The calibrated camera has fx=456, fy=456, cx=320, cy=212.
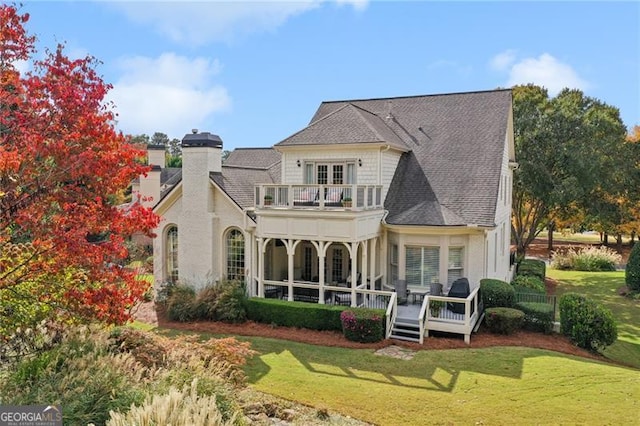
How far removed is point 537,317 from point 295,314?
8.59 m

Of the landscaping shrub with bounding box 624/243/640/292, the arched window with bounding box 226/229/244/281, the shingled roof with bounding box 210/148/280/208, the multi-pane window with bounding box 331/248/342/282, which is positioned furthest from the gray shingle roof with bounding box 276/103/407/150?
the landscaping shrub with bounding box 624/243/640/292

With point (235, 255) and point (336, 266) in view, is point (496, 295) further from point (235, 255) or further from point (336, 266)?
point (235, 255)

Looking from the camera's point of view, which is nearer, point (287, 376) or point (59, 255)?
point (59, 255)

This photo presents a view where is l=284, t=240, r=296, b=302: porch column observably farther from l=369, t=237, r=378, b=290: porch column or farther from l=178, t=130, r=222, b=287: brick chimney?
l=178, t=130, r=222, b=287: brick chimney

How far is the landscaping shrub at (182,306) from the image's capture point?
17359mm

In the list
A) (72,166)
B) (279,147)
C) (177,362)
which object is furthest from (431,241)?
(72,166)

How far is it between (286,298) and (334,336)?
3.94m

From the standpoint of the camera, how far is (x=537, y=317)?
16188 mm

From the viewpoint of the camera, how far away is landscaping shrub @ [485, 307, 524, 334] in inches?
609

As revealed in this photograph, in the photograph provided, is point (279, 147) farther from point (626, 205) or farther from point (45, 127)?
point (626, 205)

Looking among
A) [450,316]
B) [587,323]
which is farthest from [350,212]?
[587,323]

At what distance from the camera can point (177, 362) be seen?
9312 mm

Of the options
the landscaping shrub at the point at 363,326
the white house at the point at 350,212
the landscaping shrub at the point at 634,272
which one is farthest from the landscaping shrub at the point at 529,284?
the landscaping shrub at the point at 363,326

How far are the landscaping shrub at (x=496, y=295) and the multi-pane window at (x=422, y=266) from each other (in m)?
1.81
